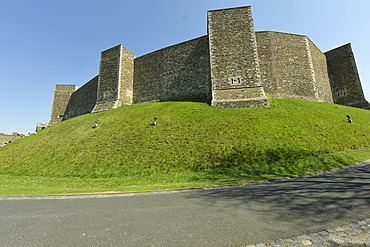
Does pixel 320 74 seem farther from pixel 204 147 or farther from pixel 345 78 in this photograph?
pixel 204 147

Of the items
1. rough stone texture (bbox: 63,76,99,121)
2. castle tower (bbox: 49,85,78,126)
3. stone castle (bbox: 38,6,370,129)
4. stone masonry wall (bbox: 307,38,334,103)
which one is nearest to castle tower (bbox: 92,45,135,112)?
Result: stone castle (bbox: 38,6,370,129)

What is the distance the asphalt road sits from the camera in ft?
9.21

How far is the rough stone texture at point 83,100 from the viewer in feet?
112

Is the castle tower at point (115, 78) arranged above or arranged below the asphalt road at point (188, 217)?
above

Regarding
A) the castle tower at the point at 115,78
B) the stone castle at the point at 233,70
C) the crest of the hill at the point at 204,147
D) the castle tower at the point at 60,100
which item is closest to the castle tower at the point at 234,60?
the stone castle at the point at 233,70

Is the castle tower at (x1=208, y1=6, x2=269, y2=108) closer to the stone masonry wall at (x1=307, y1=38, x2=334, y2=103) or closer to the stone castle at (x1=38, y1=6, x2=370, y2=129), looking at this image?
the stone castle at (x1=38, y1=6, x2=370, y2=129)

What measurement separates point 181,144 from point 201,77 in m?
14.6

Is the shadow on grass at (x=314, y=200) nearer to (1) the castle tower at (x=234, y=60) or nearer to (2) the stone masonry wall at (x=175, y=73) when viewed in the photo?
(1) the castle tower at (x=234, y=60)

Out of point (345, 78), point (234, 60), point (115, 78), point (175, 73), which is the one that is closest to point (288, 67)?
point (234, 60)

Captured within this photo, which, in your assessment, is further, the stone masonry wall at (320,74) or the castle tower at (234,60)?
the stone masonry wall at (320,74)

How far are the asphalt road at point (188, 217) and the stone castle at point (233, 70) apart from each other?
1442 cm

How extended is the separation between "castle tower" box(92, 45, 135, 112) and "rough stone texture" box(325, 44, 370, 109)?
36419 mm

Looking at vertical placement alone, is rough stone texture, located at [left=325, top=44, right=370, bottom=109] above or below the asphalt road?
above

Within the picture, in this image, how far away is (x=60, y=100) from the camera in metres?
42.4
